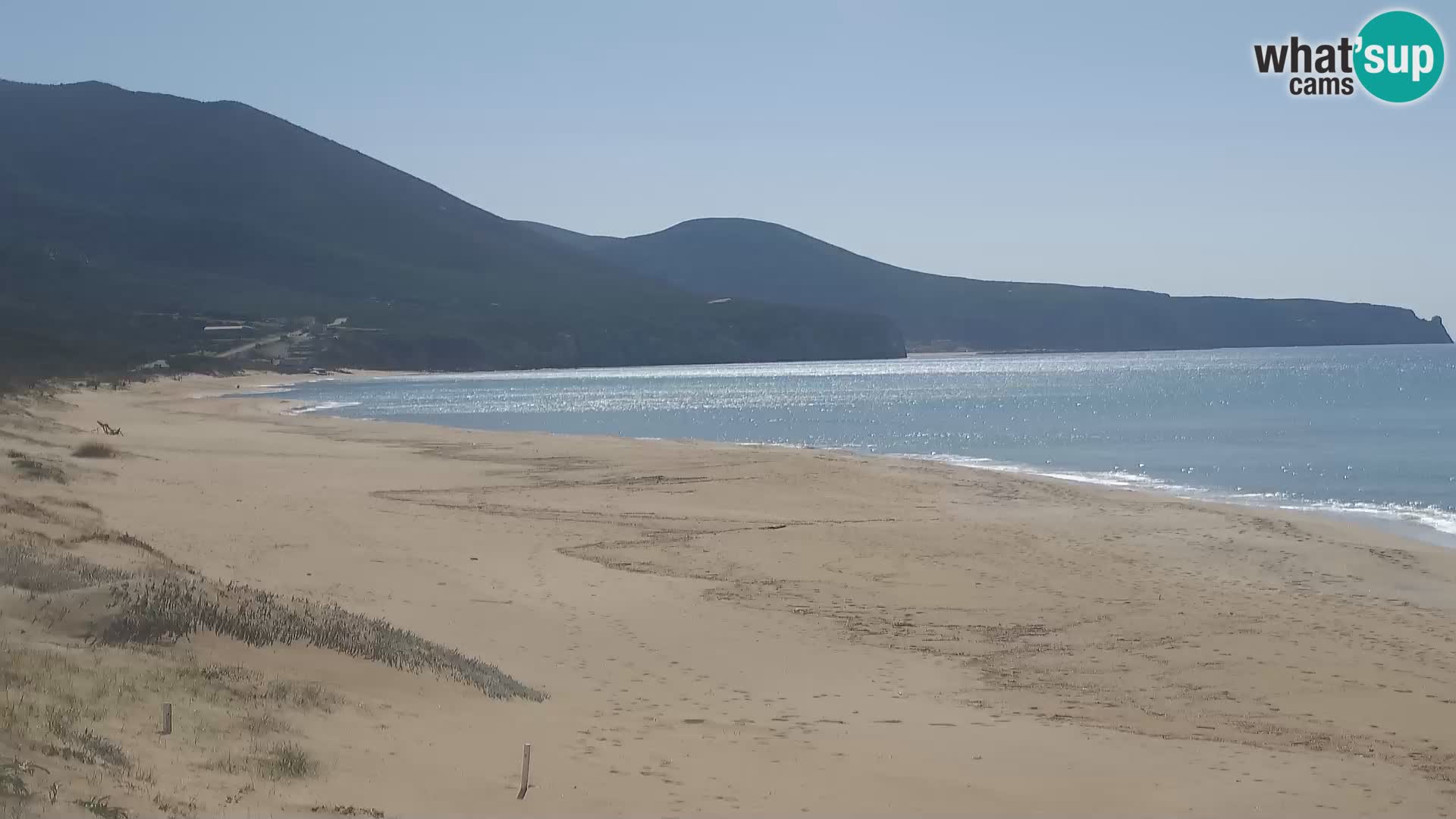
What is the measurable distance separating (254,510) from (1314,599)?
644 inches

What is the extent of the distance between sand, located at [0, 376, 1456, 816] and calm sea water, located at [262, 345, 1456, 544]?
733cm

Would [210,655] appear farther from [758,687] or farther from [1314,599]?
[1314,599]

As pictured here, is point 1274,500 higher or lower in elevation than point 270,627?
lower

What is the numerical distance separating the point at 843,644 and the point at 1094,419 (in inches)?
2039

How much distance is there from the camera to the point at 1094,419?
2419 inches

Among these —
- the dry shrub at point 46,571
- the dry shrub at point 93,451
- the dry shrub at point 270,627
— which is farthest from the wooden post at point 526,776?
the dry shrub at point 93,451

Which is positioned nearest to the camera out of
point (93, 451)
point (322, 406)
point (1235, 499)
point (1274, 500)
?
point (93, 451)

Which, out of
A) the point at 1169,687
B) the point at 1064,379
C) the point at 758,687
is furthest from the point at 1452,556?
the point at 1064,379

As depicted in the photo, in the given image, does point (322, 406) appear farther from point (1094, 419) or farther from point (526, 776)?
→ point (526, 776)

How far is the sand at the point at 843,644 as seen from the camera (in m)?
7.78

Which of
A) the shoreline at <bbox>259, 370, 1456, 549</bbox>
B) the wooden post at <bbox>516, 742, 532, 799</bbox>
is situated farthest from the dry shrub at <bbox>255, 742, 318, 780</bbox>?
the shoreline at <bbox>259, 370, 1456, 549</bbox>

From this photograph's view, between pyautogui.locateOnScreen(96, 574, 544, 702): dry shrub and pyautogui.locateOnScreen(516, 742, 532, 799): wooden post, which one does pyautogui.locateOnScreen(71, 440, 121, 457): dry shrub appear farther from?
pyautogui.locateOnScreen(516, 742, 532, 799): wooden post

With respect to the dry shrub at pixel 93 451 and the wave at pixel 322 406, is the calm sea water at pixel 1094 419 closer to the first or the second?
the wave at pixel 322 406

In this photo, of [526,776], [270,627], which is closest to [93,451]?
[270,627]
